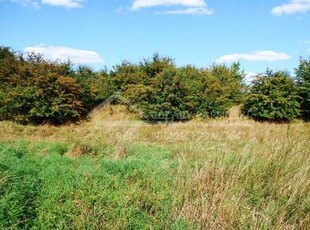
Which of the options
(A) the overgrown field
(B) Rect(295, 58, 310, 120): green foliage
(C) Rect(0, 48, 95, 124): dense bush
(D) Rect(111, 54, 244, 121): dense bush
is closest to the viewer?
(A) the overgrown field

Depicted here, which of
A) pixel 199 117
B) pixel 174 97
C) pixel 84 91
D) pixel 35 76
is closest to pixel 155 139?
pixel 174 97

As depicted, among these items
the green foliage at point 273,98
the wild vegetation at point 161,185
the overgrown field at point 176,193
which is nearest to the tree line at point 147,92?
the green foliage at point 273,98

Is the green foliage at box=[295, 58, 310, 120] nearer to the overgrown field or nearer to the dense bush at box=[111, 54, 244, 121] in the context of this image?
the dense bush at box=[111, 54, 244, 121]

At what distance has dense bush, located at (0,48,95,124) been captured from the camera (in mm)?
16047

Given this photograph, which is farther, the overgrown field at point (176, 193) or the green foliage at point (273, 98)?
the green foliage at point (273, 98)

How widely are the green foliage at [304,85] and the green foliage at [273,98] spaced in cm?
38

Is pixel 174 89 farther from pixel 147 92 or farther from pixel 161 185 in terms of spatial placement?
pixel 161 185

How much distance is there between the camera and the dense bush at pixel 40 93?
1605cm

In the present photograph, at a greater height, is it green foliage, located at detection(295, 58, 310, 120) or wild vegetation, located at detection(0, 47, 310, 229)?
green foliage, located at detection(295, 58, 310, 120)

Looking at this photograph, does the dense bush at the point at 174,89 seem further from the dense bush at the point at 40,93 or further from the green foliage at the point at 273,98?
the dense bush at the point at 40,93

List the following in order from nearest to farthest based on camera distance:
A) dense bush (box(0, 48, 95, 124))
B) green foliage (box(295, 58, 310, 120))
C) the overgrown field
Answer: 1. the overgrown field
2. dense bush (box(0, 48, 95, 124))
3. green foliage (box(295, 58, 310, 120))

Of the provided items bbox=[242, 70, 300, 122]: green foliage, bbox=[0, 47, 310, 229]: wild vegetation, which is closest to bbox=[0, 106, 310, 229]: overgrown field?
bbox=[0, 47, 310, 229]: wild vegetation

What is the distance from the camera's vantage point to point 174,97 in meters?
17.0

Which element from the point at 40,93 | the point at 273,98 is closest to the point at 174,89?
the point at 273,98
